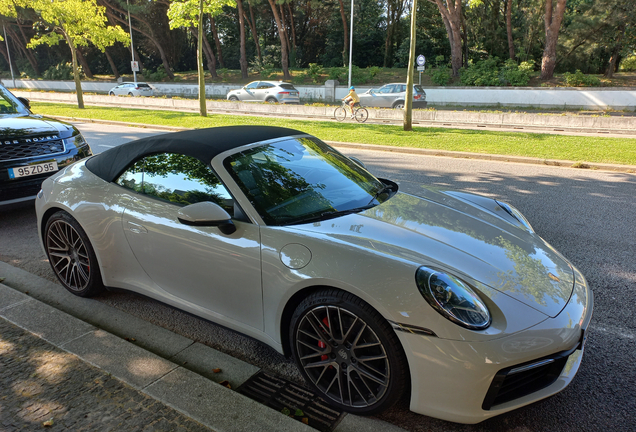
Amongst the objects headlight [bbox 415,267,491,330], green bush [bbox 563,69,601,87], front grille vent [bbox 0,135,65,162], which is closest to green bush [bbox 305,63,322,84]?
green bush [bbox 563,69,601,87]

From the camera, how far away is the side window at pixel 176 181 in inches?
113

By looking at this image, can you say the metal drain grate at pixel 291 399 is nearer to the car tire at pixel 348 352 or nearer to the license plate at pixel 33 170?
the car tire at pixel 348 352

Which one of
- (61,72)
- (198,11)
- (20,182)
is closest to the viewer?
(20,182)

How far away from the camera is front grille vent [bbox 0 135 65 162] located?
5390 mm

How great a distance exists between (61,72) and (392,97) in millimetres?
46207

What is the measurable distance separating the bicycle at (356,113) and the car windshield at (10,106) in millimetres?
12586

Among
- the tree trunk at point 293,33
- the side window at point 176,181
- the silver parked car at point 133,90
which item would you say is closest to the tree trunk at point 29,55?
the silver parked car at point 133,90

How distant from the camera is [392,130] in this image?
47.4 feet

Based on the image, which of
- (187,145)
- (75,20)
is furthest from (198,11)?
(187,145)

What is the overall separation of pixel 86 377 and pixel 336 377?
4.93ft

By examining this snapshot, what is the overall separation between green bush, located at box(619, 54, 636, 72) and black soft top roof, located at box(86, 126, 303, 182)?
44.2m

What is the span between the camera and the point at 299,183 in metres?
3.04

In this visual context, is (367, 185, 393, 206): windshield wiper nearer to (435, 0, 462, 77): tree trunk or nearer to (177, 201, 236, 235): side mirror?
(177, 201, 236, 235): side mirror

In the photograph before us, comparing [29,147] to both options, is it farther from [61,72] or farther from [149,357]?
[61,72]
